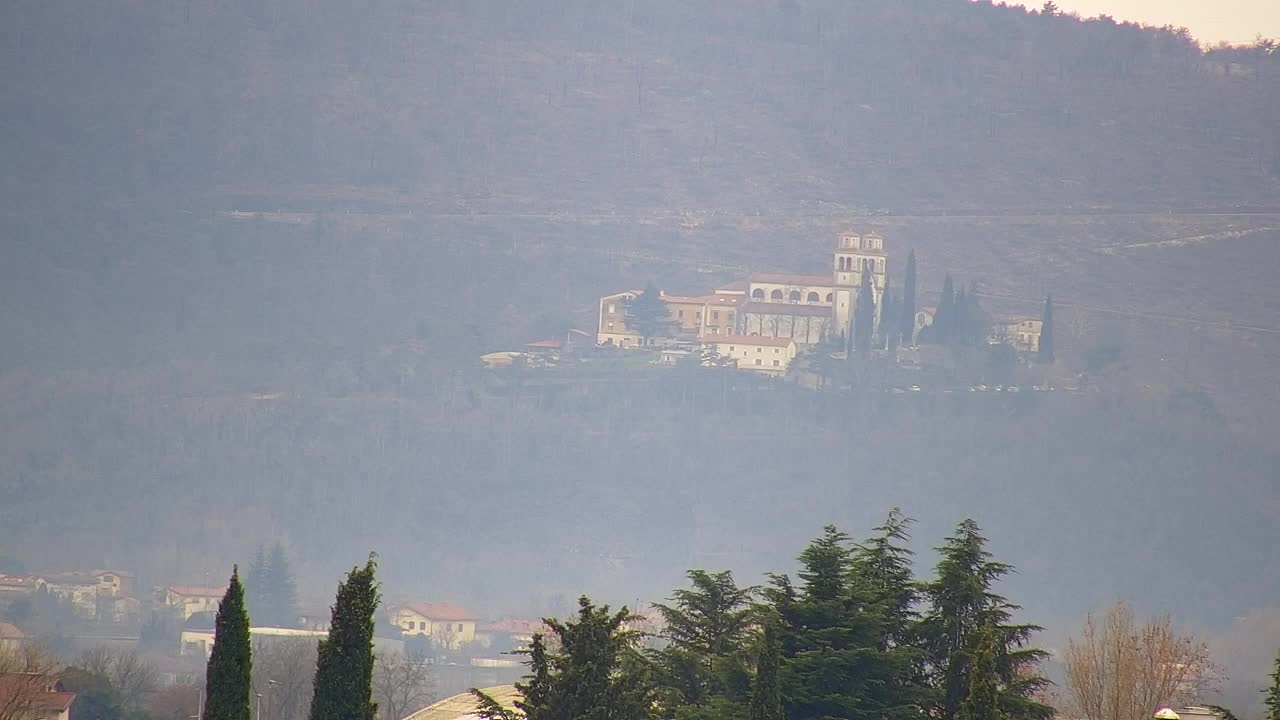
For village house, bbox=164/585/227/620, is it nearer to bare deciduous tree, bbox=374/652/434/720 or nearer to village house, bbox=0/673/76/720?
bare deciduous tree, bbox=374/652/434/720

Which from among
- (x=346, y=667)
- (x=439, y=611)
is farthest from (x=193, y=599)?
(x=346, y=667)

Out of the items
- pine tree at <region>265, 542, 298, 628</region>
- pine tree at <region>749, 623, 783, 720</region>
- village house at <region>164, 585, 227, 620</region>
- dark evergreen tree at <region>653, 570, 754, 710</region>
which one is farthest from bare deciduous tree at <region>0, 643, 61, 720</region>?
village house at <region>164, 585, 227, 620</region>

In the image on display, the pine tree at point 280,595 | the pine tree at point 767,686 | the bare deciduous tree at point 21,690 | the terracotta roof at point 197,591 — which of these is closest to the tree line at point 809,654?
the pine tree at point 767,686

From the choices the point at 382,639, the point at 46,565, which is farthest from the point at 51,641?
the point at 46,565

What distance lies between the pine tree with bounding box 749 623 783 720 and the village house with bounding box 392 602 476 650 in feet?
369

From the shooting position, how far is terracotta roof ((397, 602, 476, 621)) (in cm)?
13888

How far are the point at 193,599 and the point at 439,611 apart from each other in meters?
17.3

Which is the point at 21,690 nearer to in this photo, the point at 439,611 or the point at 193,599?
the point at 439,611

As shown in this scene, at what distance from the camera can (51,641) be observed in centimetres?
11606

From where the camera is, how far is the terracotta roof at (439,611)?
139 metres

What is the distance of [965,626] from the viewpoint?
1102 inches

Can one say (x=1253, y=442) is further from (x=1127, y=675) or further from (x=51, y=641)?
(x=1127, y=675)

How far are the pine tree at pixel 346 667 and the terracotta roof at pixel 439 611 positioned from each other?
117 metres

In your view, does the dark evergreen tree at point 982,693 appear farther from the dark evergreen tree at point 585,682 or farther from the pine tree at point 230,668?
the pine tree at point 230,668
